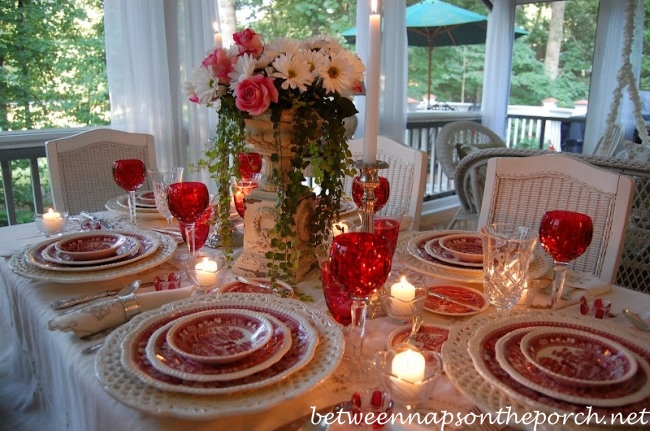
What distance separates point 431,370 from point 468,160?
208 cm

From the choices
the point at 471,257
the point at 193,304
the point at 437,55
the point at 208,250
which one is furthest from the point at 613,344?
the point at 437,55

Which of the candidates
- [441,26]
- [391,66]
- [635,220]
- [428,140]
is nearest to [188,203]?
[635,220]

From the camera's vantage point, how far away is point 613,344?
78 centimetres

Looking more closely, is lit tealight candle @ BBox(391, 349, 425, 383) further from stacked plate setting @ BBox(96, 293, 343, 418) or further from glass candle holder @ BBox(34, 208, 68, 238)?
glass candle holder @ BBox(34, 208, 68, 238)

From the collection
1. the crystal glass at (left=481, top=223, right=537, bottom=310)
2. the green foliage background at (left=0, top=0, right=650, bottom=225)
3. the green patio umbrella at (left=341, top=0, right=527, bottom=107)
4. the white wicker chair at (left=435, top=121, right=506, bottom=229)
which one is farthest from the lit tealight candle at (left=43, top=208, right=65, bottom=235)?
the green patio umbrella at (left=341, top=0, right=527, bottom=107)

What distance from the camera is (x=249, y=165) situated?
1.38 m

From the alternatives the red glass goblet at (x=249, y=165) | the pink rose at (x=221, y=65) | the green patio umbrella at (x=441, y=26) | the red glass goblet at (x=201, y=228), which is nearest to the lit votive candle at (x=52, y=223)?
the red glass goblet at (x=201, y=228)

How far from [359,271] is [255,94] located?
0.43m

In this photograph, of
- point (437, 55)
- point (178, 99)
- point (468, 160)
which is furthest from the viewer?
point (437, 55)

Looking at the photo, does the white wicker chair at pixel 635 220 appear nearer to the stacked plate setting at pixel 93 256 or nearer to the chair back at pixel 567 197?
the chair back at pixel 567 197

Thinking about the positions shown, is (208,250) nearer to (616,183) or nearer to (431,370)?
(431,370)

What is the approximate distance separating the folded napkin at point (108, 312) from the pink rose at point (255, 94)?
38 cm

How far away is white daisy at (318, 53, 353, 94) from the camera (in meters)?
1.04

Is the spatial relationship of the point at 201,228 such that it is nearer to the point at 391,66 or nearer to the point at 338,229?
the point at 338,229
